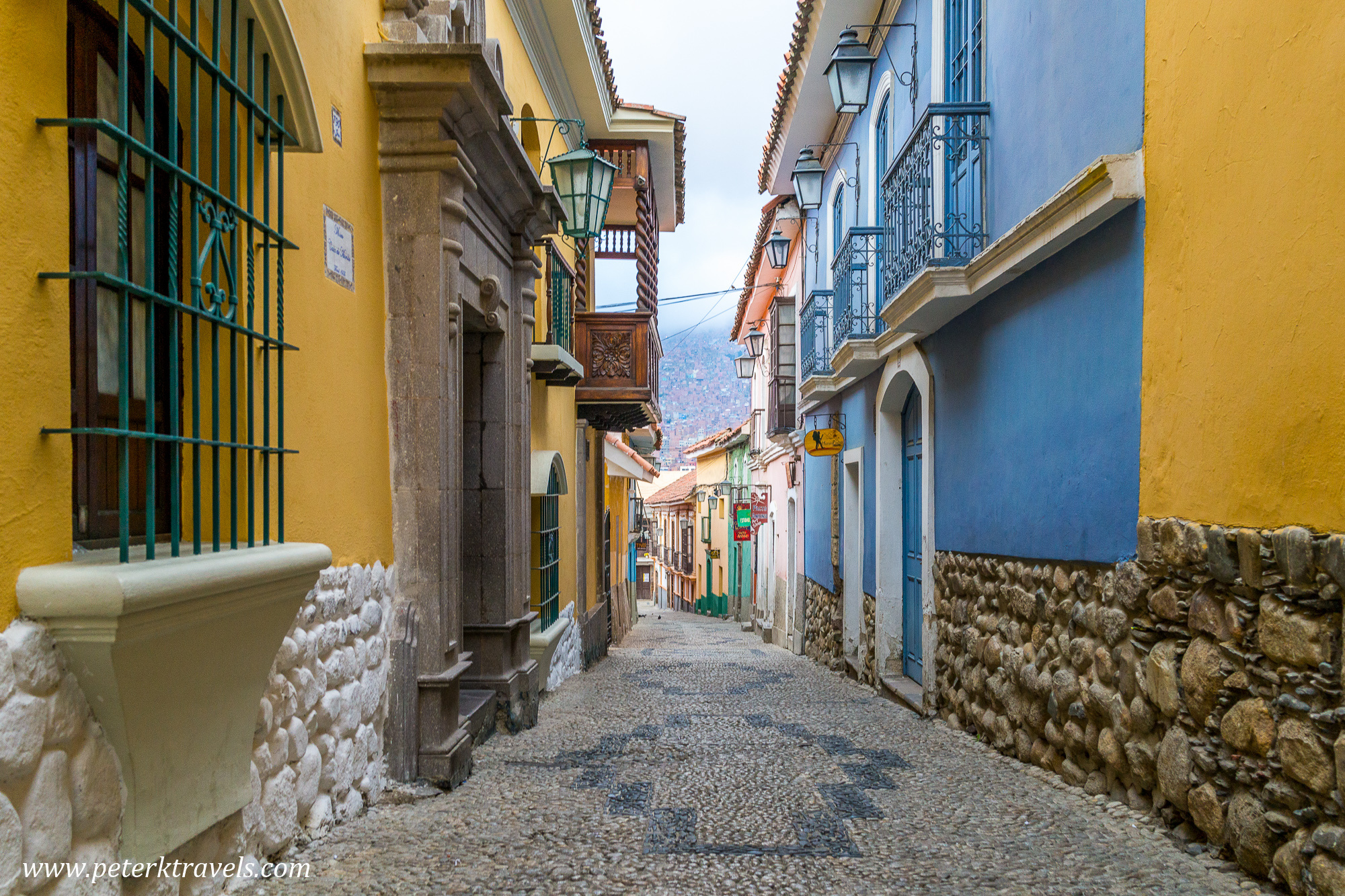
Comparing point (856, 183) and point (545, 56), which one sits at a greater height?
point (545, 56)

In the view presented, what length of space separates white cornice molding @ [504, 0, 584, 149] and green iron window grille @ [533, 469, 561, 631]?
4.13 metres

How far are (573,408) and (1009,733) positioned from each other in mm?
7471

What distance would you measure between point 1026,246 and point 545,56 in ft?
20.2

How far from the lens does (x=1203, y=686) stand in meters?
3.70

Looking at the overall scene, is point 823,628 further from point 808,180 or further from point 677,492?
point 677,492

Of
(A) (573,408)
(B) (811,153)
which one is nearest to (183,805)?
(A) (573,408)

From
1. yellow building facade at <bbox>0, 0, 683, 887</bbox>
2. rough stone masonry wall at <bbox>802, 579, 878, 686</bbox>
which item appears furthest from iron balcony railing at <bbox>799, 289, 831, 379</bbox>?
yellow building facade at <bbox>0, 0, 683, 887</bbox>

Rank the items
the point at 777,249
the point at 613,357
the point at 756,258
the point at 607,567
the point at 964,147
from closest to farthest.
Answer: the point at 964,147 → the point at 613,357 → the point at 777,249 → the point at 607,567 → the point at 756,258

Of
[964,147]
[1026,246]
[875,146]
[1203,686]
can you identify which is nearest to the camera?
[1203,686]

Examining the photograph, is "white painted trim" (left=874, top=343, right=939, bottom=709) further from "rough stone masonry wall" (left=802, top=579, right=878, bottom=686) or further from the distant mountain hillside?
the distant mountain hillside

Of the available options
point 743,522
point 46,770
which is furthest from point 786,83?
point 743,522

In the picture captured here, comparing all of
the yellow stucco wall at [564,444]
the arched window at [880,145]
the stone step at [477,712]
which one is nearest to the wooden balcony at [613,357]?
the yellow stucco wall at [564,444]

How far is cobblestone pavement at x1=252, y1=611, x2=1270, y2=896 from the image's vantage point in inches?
137

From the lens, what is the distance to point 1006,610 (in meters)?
6.09
